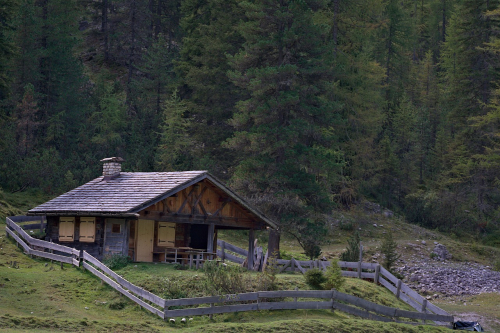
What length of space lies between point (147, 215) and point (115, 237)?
213 centimetres

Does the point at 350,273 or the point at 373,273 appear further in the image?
the point at 350,273

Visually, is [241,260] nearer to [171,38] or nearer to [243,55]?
[243,55]

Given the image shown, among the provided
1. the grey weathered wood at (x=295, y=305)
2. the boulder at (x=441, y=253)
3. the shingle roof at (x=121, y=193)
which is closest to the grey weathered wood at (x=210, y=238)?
the shingle roof at (x=121, y=193)

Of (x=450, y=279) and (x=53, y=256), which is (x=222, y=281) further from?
(x=450, y=279)

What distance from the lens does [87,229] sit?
32094 mm

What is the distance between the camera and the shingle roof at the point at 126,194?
30.0 metres

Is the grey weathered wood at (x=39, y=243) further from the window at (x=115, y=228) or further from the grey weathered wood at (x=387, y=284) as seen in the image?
the grey weathered wood at (x=387, y=284)

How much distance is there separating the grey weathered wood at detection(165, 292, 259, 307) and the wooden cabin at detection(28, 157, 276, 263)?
293 inches

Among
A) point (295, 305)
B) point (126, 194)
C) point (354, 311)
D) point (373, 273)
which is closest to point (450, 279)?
point (373, 273)

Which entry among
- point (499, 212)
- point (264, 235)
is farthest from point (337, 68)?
point (499, 212)

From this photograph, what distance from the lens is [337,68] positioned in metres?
48.8

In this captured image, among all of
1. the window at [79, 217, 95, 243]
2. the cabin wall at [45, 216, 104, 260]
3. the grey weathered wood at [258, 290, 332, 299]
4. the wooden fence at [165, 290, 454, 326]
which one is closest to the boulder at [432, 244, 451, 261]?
the wooden fence at [165, 290, 454, 326]

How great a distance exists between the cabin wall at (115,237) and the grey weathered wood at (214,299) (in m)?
8.92

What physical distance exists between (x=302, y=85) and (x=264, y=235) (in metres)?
13.1
